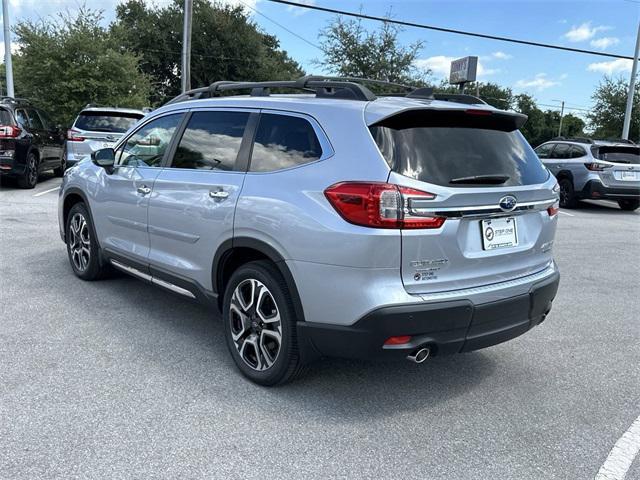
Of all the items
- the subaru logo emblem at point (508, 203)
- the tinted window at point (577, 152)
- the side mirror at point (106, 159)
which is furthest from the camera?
the tinted window at point (577, 152)

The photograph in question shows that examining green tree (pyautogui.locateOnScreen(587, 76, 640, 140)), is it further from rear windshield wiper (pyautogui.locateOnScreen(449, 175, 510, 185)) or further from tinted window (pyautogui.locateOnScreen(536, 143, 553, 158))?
rear windshield wiper (pyautogui.locateOnScreen(449, 175, 510, 185))

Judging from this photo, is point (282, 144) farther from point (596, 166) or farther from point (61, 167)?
point (61, 167)

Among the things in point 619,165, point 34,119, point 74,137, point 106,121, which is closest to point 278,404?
point 106,121

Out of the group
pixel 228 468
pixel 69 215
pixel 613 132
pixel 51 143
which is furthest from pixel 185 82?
pixel 613 132

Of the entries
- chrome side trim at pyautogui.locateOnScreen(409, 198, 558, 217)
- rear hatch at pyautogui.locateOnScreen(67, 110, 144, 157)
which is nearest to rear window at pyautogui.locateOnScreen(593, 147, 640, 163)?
rear hatch at pyautogui.locateOnScreen(67, 110, 144, 157)

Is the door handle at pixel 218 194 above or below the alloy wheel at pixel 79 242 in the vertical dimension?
above

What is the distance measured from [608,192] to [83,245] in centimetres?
1176

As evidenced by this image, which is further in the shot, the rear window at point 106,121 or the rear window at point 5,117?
the rear window at point 106,121

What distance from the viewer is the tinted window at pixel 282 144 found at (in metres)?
3.24

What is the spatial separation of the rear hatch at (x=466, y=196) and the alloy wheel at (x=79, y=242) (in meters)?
3.58

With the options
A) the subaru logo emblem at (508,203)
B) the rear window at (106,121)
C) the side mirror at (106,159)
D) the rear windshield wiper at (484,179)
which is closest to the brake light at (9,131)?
the rear window at (106,121)

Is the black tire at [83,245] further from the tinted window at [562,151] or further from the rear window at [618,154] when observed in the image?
the tinted window at [562,151]

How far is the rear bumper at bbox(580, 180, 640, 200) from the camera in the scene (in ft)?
42.5

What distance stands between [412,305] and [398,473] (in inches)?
31.4
